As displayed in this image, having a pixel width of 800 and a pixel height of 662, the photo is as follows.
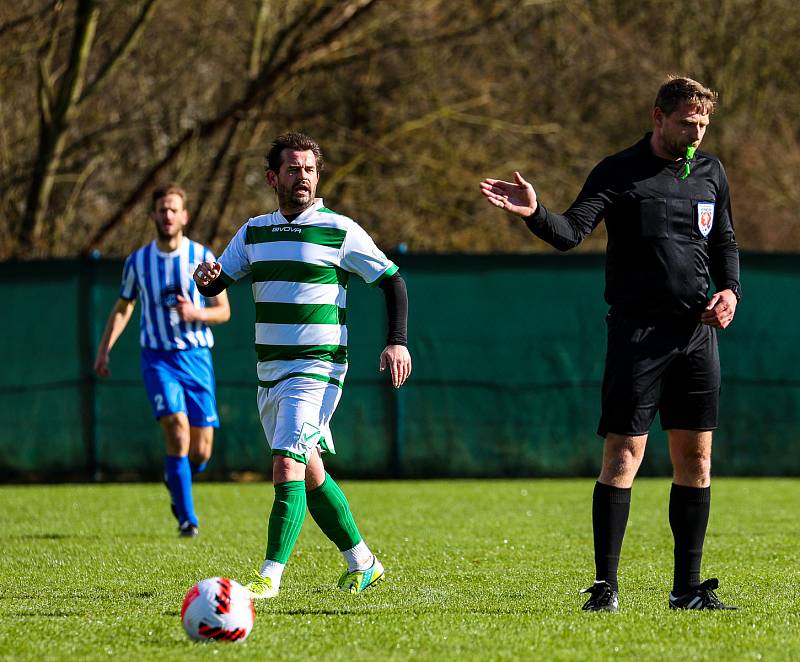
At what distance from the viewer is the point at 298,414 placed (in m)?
5.43

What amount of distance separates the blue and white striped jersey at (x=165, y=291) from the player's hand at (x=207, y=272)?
2680 millimetres

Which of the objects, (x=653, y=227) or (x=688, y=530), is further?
(x=688, y=530)

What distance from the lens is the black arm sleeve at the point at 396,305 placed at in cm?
555

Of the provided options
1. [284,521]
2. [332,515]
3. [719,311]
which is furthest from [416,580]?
[719,311]

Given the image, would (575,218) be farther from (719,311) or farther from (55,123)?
(55,123)

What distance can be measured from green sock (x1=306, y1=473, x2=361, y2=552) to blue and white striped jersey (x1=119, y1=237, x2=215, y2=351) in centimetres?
283

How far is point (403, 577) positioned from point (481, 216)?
1156cm

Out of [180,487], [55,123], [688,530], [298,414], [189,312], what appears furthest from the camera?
[55,123]

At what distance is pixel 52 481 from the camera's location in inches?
488

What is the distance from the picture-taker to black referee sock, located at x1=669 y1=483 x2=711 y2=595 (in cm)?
524

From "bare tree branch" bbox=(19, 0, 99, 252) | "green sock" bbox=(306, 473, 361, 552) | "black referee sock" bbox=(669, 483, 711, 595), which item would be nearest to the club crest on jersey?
"black referee sock" bbox=(669, 483, 711, 595)

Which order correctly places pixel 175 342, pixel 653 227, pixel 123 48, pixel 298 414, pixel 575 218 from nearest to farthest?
pixel 575 218 < pixel 653 227 < pixel 298 414 < pixel 175 342 < pixel 123 48

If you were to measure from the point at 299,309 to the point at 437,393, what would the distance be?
269 inches

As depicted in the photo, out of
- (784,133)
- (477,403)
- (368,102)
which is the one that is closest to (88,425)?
(477,403)
